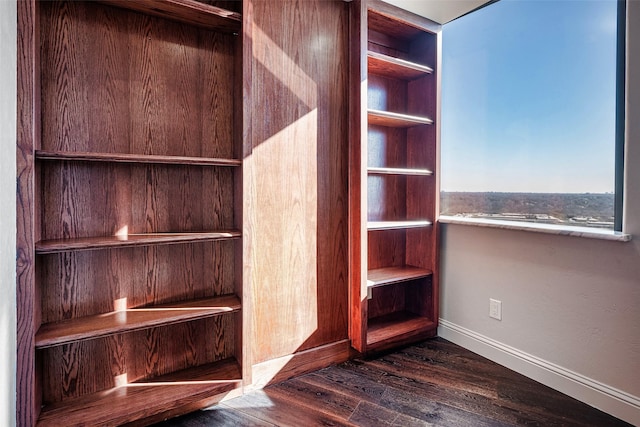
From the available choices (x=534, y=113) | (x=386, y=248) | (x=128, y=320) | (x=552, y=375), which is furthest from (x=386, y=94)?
(x=128, y=320)

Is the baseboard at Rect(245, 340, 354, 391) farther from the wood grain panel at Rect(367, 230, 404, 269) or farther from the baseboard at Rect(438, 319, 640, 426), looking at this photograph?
the baseboard at Rect(438, 319, 640, 426)

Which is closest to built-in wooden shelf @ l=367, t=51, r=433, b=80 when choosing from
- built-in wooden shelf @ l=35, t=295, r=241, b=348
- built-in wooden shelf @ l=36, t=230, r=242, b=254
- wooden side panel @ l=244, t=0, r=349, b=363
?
wooden side panel @ l=244, t=0, r=349, b=363

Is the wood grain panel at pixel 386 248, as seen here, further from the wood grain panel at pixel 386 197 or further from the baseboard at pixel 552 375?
the baseboard at pixel 552 375

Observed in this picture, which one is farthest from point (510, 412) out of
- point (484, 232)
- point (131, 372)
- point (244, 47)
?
point (244, 47)

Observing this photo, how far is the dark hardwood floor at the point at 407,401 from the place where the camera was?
152 centimetres

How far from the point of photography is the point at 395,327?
2227 millimetres

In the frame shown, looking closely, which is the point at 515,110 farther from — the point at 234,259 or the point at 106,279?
the point at 106,279

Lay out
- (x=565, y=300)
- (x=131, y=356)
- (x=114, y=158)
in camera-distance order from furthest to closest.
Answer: (x=565, y=300)
(x=131, y=356)
(x=114, y=158)

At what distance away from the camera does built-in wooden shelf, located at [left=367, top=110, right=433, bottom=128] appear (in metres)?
2.04

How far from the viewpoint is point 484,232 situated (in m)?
2.11

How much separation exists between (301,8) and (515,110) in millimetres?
1404

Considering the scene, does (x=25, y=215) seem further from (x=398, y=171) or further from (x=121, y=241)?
(x=398, y=171)

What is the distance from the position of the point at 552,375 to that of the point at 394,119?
1687 millimetres

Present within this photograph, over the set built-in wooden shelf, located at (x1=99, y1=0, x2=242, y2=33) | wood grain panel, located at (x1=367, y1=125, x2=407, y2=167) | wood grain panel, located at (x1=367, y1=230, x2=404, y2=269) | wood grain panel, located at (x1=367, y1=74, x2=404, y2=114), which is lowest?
wood grain panel, located at (x1=367, y1=230, x2=404, y2=269)
